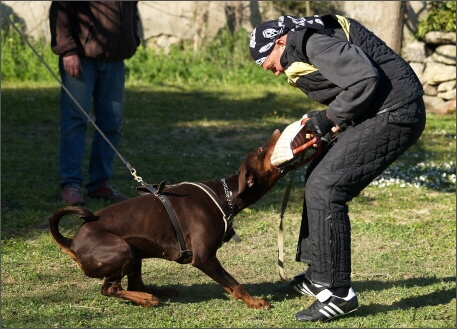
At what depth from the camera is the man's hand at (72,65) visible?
7672 millimetres

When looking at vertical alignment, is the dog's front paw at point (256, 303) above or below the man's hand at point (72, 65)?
below

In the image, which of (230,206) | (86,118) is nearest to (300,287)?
(230,206)

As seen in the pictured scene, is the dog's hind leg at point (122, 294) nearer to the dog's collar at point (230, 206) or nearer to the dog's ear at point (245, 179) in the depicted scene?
the dog's collar at point (230, 206)

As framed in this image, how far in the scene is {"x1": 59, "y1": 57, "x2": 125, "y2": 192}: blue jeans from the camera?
7.82 m

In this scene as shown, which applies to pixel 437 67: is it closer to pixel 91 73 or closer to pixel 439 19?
pixel 439 19

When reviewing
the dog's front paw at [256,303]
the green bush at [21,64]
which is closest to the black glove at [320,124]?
the dog's front paw at [256,303]

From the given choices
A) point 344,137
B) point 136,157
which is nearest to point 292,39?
point 344,137

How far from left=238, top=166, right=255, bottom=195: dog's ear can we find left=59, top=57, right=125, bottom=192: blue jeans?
3073mm

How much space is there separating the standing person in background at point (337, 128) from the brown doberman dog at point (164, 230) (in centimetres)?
41

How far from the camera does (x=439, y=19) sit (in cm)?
1440

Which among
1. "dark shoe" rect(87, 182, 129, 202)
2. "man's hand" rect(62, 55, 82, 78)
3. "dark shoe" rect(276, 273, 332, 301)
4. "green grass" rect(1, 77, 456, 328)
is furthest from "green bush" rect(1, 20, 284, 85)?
"dark shoe" rect(276, 273, 332, 301)

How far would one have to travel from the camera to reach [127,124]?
1180 centimetres

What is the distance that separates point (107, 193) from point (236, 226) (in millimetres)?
1443

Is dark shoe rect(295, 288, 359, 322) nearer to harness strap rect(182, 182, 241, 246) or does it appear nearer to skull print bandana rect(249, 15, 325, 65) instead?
harness strap rect(182, 182, 241, 246)
